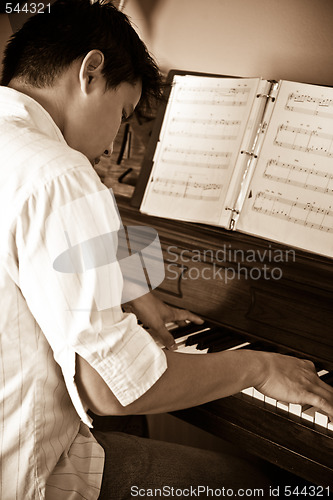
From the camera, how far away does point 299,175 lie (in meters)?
1.53

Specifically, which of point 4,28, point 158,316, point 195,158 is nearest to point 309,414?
point 158,316

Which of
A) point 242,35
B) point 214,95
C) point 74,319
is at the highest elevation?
point 242,35

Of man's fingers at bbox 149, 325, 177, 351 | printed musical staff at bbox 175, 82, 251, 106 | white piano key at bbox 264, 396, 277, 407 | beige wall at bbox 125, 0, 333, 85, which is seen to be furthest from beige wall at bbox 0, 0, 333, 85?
white piano key at bbox 264, 396, 277, 407

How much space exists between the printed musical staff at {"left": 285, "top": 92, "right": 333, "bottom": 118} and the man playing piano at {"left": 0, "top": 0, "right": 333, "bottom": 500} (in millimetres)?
461

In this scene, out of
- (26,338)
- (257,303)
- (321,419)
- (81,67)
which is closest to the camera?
(26,338)

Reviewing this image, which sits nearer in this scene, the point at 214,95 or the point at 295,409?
the point at 295,409

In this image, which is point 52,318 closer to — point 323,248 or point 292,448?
point 292,448

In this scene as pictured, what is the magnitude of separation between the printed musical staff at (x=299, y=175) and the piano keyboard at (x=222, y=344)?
49 cm

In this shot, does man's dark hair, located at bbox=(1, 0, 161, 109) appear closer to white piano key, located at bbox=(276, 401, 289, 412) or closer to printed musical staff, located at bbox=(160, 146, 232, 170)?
printed musical staff, located at bbox=(160, 146, 232, 170)

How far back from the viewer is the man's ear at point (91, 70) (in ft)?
3.53

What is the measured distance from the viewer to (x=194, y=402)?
1016mm

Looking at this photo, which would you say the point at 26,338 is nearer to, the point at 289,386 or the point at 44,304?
the point at 44,304

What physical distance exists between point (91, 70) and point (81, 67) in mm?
22

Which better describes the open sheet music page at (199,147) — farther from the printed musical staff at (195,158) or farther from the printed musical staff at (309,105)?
the printed musical staff at (309,105)
